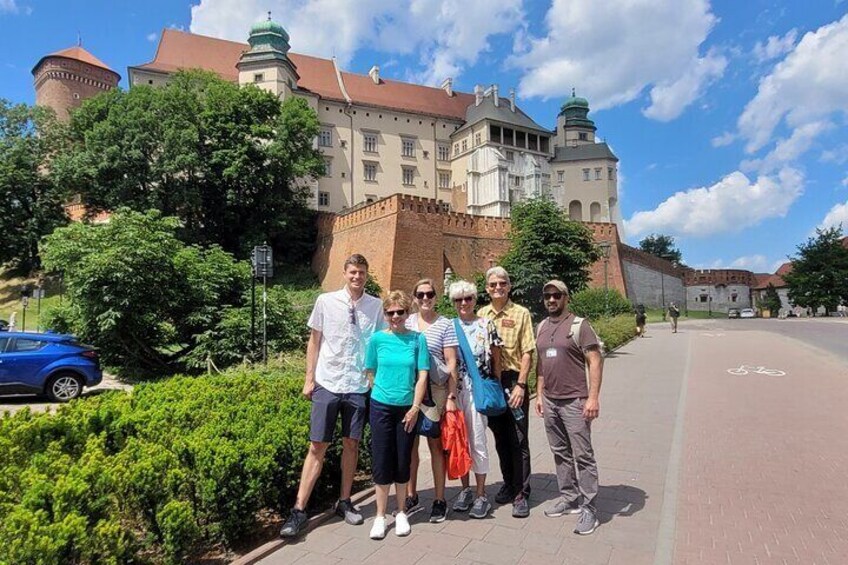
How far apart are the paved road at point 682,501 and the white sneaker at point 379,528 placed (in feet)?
0.22

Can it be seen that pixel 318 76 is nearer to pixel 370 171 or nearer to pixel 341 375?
pixel 370 171

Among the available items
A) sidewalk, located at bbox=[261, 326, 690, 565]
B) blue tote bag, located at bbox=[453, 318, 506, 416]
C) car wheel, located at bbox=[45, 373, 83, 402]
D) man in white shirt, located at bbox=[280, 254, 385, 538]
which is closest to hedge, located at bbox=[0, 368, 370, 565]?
man in white shirt, located at bbox=[280, 254, 385, 538]

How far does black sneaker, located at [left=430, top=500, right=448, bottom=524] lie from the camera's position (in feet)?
14.4

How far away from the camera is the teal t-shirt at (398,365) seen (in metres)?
4.23


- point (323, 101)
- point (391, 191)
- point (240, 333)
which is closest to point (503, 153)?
point (391, 191)

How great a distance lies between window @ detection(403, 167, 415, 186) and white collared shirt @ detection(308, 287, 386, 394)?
52.0 metres

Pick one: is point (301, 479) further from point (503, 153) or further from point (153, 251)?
point (503, 153)

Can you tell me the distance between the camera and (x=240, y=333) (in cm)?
1560

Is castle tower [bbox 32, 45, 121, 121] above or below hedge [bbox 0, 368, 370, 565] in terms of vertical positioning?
above

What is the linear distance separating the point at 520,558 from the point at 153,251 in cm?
1468

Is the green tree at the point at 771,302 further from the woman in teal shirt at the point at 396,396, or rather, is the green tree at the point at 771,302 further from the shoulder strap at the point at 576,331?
the woman in teal shirt at the point at 396,396

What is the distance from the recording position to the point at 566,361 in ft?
14.8

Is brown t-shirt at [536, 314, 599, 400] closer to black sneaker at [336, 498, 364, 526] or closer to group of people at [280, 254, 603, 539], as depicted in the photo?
group of people at [280, 254, 603, 539]

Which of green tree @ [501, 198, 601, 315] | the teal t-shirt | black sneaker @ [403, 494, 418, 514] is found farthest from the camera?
green tree @ [501, 198, 601, 315]
